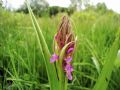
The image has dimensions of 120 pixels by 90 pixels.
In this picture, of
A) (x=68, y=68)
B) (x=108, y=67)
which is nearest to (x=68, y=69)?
(x=68, y=68)

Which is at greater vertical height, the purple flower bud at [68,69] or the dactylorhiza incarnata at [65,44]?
the dactylorhiza incarnata at [65,44]

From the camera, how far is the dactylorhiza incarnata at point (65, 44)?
3.04 feet

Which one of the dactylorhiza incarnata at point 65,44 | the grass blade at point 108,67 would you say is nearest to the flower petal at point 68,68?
the dactylorhiza incarnata at point 65,44

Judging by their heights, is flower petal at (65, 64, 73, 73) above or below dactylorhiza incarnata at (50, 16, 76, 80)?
below

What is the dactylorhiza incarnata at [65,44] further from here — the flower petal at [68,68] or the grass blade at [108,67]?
the grass blade at [108,67]

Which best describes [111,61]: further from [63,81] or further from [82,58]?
[82,58]

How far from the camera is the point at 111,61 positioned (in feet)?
3.19

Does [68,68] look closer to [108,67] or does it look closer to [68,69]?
[68,69]

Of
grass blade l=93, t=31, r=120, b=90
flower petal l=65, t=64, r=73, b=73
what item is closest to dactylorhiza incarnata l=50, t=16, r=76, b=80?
flower petal l=65, t=64, r=73, b=73

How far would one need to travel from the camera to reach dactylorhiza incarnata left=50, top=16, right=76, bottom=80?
0.93 m

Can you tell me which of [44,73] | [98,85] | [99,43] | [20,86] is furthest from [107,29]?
[98,85]

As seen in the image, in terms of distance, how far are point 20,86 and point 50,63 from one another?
686 millimetres

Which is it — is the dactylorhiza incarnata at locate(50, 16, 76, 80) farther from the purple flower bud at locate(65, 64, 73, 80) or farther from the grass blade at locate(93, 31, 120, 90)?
the grass blade at locate(93, 31, 120, 90)

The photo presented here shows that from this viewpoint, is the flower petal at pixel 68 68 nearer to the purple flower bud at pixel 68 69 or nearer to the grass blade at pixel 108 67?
the purple flower bud at pixel 68 69
